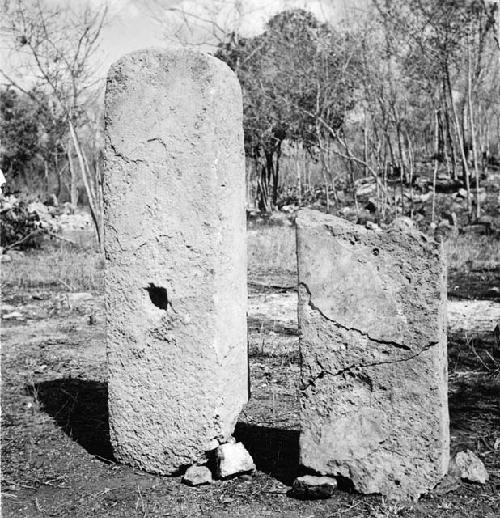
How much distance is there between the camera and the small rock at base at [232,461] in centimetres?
321

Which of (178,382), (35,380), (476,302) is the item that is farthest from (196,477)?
(476,302)

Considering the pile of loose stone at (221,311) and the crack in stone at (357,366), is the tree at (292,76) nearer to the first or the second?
the pile of loose stone at (221,311)

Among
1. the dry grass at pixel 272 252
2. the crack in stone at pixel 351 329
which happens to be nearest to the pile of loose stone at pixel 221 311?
the crack in stone at pixel 351 329

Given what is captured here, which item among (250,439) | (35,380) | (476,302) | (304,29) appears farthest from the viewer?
(304,29)

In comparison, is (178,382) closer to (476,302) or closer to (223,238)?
(223,238)

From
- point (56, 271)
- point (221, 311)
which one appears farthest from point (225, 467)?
point (56, 271)

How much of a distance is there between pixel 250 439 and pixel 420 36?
13.2 m

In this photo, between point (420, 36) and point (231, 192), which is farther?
point (420, 36)

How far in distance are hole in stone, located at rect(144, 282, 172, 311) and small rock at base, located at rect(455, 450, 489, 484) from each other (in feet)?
4.97

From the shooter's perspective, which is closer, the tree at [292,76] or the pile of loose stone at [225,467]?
the pile of loose stone at [225,467]

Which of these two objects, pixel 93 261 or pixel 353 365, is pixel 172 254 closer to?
pixel 353 365

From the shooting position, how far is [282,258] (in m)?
10.7

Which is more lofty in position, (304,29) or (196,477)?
(304,29)

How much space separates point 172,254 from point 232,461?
3.31ft
